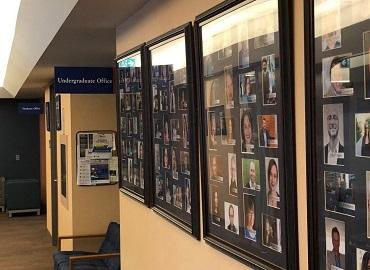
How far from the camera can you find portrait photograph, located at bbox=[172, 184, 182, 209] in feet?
9.46

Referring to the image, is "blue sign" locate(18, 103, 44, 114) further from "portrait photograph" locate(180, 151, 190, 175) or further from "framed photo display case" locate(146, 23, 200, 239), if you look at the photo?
"portrait photograph" locate(180, 151, 190, 175)

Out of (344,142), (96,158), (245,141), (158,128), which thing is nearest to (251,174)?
(245,141)

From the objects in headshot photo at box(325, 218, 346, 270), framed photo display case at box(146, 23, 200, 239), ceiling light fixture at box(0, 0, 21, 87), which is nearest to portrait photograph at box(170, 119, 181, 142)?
framed photo display case at box(146, 23, 200, 239)

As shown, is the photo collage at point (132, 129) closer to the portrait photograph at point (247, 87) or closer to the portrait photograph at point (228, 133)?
the portrait photograph at point (228, 133)

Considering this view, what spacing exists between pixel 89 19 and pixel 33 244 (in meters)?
7.29

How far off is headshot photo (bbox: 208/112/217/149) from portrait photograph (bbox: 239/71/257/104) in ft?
1.04

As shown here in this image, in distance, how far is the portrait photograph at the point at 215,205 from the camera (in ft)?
7.75

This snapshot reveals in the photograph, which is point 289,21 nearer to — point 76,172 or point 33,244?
Result: point 76,172

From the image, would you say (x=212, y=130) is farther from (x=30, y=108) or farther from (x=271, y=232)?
(x=30, y=108)

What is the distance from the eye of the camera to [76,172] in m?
7.31

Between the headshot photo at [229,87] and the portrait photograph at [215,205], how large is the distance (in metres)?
0.40

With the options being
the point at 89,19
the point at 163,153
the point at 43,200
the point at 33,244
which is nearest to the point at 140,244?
the point at 163,153

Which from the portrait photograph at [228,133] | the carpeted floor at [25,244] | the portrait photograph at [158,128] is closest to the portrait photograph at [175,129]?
the portrait photograph at [158,128]

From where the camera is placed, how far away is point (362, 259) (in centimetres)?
138
